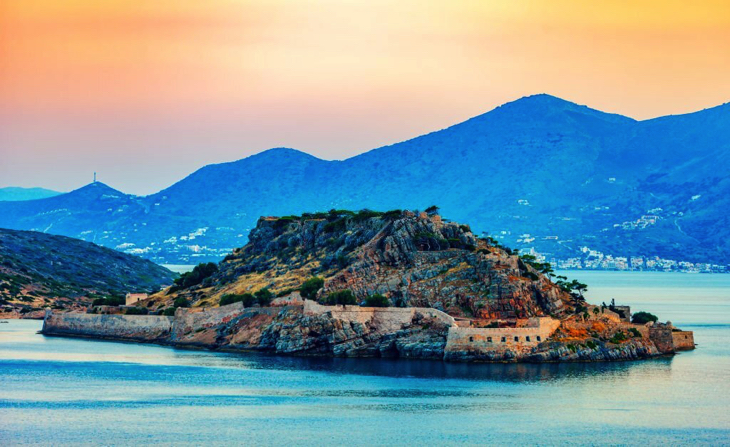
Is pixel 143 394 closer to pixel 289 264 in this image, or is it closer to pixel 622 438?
pixel 622 438

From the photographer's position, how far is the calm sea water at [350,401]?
327 ft

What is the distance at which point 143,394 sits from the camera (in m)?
120

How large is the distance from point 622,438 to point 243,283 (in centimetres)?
9277

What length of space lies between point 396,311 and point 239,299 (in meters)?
27.5

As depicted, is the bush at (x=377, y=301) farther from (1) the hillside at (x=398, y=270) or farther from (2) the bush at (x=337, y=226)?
(2) the bush at (x=337, y=226)

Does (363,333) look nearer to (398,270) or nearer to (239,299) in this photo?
(398,270)

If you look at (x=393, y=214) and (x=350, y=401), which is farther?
(x=393, y=214)

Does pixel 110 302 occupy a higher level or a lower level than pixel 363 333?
higher

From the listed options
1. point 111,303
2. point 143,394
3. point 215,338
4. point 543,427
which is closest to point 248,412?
point 143,394

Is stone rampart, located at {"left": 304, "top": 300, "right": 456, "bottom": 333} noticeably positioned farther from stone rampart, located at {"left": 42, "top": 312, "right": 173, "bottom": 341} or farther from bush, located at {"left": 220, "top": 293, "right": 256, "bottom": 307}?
stone rampart, located at {"left": 42, "top": 312, "right": 173, "bottom": 341}

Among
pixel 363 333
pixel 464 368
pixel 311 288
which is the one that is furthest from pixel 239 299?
pixel 464 368

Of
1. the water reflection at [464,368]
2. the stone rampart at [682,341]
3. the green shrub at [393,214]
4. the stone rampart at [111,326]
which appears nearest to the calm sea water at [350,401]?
the water reflection at [464,368]

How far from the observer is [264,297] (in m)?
163

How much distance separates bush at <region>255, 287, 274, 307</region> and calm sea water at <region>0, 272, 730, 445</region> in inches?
474
